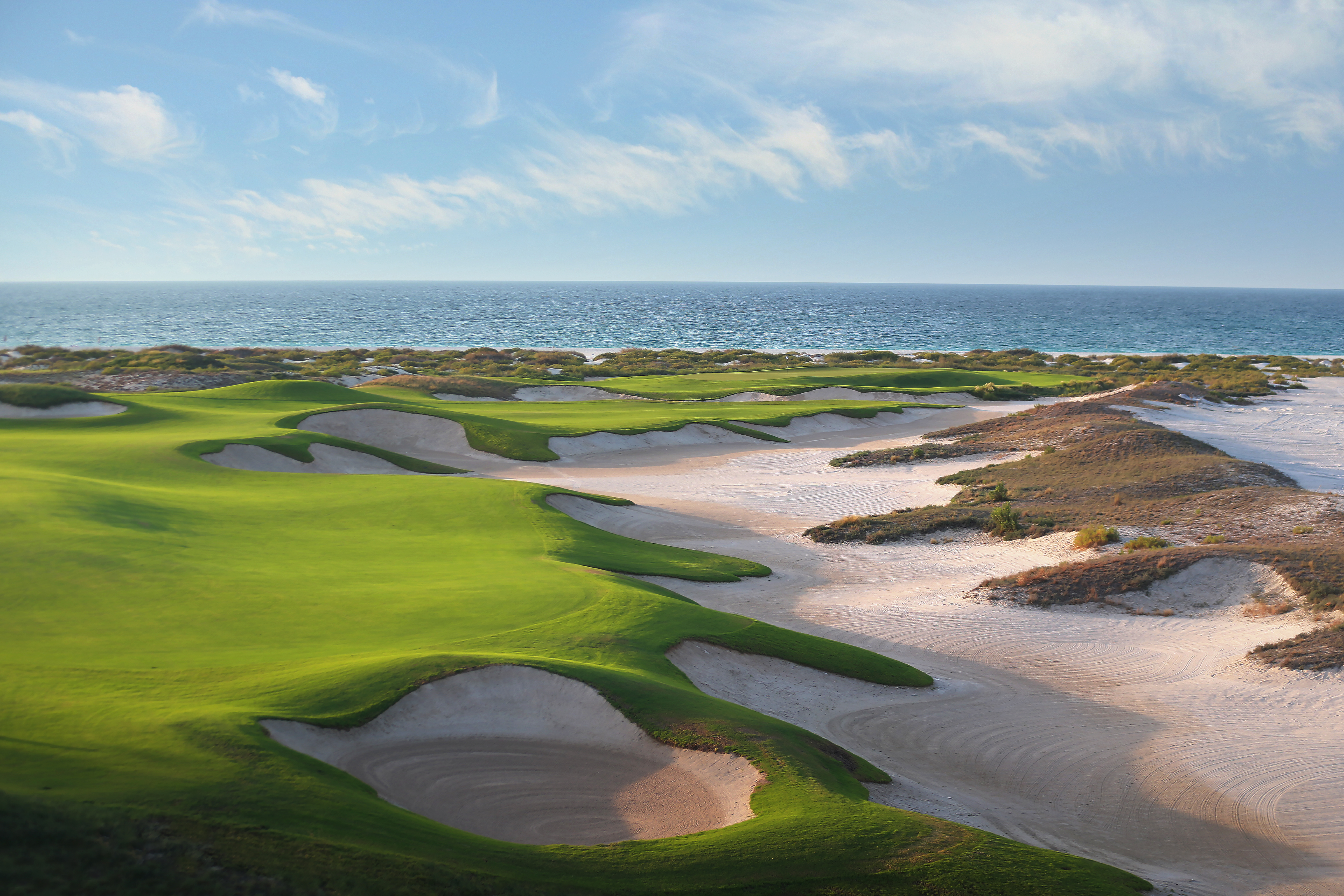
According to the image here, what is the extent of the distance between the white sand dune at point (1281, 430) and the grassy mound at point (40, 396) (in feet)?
128

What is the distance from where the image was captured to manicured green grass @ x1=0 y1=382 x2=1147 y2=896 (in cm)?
524

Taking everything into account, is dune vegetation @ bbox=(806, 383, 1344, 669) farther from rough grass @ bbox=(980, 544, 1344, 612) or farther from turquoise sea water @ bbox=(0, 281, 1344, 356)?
turquoise sea water @ bbox=(0, 281, 1344, 356)

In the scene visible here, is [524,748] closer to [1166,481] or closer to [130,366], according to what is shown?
[1166,481]

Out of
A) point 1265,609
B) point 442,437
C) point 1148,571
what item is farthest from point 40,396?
point 1265,609

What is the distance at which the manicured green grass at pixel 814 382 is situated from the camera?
4931 cm

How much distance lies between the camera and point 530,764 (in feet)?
25.0

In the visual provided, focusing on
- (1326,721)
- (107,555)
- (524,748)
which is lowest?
(1326,721)

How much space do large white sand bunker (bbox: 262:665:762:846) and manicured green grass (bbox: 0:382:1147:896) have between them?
0.19m

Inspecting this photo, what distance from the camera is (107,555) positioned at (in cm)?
1059

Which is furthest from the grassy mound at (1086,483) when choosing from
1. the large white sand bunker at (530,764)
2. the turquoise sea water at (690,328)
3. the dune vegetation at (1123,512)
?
the turquoise sea water at (690,328)

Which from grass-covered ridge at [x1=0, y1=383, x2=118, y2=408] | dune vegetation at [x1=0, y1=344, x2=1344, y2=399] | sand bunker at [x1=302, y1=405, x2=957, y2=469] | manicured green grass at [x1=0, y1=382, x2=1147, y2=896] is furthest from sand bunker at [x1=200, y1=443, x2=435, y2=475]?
dune vegetation at [x1=0, y1=344, x2=1344, y2=399]

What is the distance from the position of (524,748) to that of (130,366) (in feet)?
180

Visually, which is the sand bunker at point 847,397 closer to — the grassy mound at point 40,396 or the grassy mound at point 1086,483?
the grassy mound at point 1086,483

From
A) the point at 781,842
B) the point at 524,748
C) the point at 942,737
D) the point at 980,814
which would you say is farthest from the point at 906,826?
the point at 942,737
